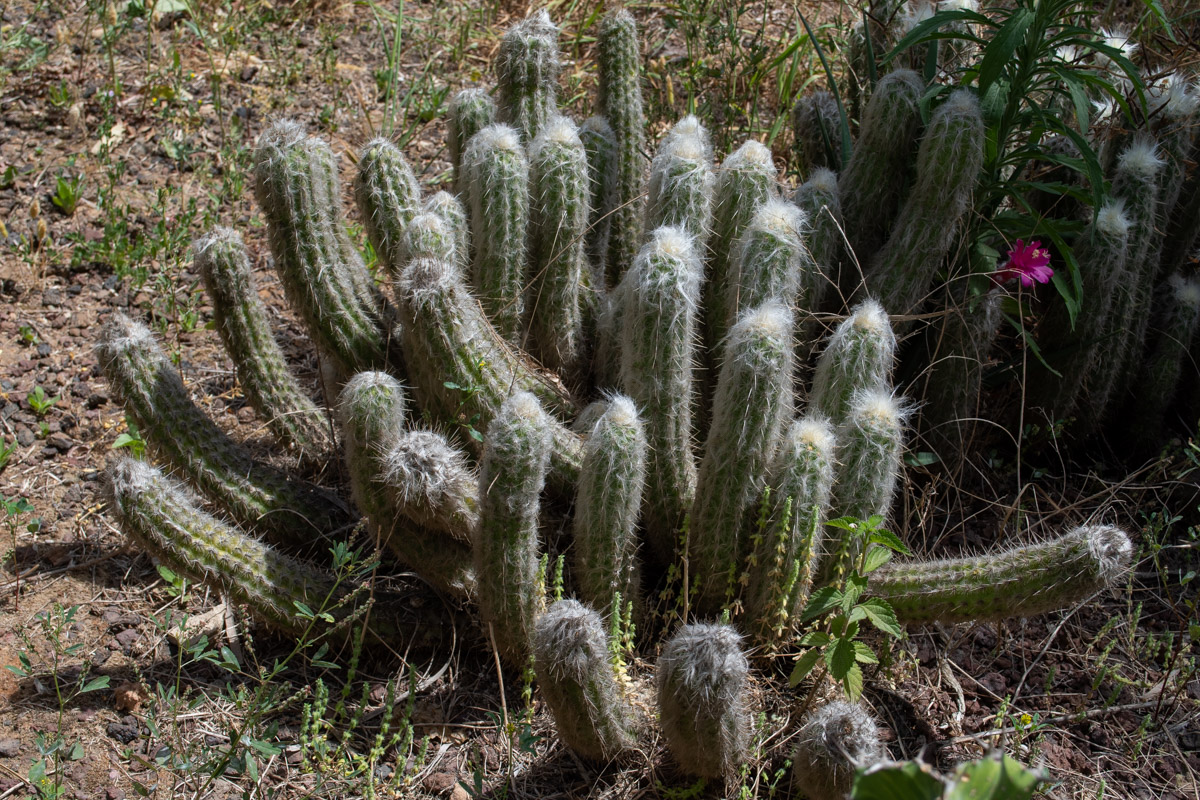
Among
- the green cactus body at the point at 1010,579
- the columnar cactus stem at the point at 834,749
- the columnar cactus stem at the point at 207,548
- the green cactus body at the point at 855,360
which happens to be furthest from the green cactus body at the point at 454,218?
the columnar cactus stem at the point at 834,749

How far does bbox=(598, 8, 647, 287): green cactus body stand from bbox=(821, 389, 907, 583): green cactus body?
1369 millimetres

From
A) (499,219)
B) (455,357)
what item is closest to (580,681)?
(455,357)

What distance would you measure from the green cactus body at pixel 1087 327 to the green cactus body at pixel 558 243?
169cm

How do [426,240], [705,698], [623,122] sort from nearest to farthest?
[705,698] < [426,240] < [623,122]

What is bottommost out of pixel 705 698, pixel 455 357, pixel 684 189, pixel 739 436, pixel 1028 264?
pixel 705 698

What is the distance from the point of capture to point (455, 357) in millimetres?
2766

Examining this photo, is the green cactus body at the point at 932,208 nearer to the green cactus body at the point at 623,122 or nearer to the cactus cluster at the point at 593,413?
the cactus cluster at the point at 593,413

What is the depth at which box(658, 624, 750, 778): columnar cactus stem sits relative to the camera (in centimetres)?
210

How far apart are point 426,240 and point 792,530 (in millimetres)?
1421

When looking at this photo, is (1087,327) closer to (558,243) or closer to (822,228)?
(822,228)

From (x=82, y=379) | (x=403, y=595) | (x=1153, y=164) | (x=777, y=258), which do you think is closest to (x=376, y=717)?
(x=403, y=595)

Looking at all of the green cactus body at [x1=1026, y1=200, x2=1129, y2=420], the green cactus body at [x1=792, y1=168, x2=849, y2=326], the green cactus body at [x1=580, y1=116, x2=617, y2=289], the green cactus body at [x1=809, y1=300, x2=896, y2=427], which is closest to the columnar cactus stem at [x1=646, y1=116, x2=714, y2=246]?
the green cactus body at [x1=792, y1=168, x2=849, y2=326]

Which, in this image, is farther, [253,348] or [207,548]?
[253,348]

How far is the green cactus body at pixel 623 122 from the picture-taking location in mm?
3570
